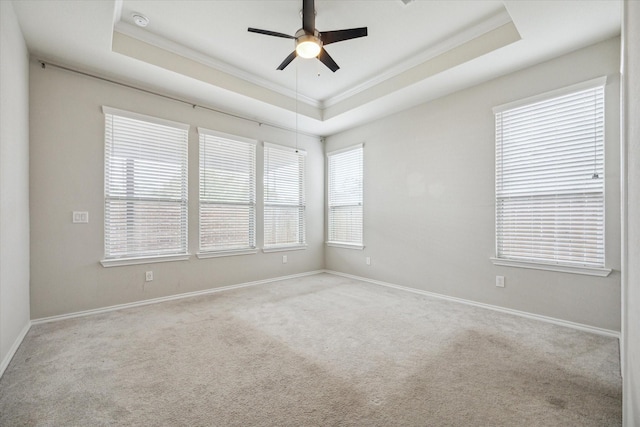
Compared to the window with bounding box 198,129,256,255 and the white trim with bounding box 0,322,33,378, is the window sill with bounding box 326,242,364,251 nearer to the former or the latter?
the window with bounding box 198,129,256,255

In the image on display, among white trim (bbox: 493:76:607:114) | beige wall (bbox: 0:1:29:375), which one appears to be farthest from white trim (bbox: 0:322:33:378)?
white trim (bbox: 493:76:607:114)

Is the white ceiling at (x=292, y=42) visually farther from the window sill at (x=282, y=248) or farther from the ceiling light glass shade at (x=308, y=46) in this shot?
the window sill at (x=282, y=248)

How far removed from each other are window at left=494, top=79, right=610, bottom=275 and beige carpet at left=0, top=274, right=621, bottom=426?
0.81 meters

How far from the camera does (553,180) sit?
305cm

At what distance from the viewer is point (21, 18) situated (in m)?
2.47

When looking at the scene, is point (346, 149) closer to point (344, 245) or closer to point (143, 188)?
point (344, 245)

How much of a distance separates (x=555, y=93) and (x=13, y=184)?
17.1ft

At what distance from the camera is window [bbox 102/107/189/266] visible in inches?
138

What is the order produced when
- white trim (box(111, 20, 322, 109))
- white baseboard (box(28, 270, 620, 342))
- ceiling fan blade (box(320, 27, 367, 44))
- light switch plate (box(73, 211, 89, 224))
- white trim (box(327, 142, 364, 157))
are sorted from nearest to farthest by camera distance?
ceiling fan blade (box(320, 27, 367, 44))
white baseboard (box(28, 270, 620, 342))
white trim (box(111, 20, 322, 109))
light switch plate (box(73, 211, 89, 224))
white trim (box(327, 142, 364, 157))

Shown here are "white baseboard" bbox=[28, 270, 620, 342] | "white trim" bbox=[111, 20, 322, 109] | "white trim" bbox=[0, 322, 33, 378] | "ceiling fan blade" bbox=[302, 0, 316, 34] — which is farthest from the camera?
"white trim" bbox=[111, 20, 322, 109]

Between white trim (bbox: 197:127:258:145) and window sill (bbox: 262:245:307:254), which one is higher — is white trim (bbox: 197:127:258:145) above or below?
above

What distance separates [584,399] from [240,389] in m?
2.16

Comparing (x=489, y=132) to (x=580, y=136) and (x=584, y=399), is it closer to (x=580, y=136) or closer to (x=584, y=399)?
(x=580, y=136)

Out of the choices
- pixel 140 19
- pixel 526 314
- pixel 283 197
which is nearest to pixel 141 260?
pixel 283 197
